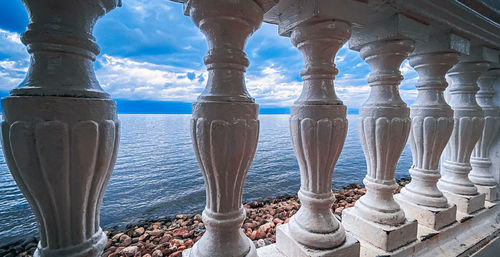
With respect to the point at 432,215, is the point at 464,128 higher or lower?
higher

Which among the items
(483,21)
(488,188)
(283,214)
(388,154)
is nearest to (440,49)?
(483,21)

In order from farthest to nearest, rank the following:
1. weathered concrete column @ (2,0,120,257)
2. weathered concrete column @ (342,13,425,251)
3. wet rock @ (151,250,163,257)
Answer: wet rock @ (151,250,163,257) < weathered concrete column @ (342,13,425,251) < weathered concrete column @ (2,0,120,257)

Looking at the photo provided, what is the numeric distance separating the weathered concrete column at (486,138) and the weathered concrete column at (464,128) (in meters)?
0.27

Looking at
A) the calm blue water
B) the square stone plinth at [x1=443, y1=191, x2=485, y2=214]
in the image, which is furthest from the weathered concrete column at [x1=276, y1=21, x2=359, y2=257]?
the calm blue water

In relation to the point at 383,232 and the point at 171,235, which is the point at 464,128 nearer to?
the point at 383,232

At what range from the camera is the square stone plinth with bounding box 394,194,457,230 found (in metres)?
1.46

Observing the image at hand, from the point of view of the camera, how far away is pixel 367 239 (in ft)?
4.22

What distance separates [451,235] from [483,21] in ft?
4.82

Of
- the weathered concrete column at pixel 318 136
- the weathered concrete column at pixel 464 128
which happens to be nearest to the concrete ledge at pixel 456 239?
the weathered concrete column at pixel 464 128

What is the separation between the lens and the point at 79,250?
2.07 ft

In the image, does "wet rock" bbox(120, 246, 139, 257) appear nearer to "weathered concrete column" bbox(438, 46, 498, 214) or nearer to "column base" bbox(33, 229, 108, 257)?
"column base" bbox(33, 229, 108, 257)

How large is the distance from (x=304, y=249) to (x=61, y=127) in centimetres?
105

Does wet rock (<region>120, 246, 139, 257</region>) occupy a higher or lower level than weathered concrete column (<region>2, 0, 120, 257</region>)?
lower

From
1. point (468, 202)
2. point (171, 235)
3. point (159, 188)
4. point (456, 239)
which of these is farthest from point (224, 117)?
point (159, 188)
